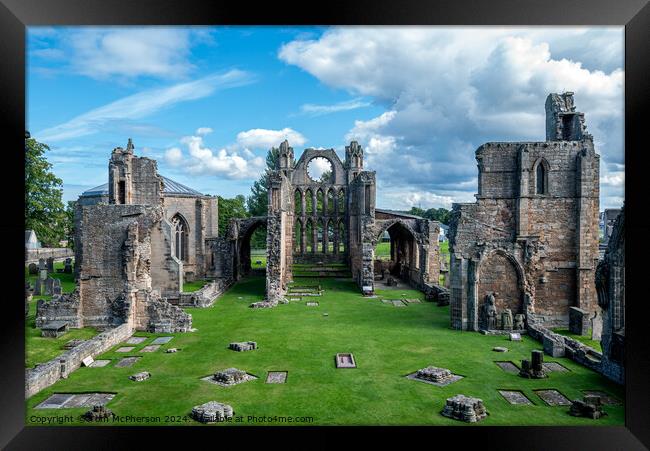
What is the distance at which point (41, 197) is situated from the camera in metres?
27.8

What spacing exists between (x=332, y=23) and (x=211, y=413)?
27.5 ft

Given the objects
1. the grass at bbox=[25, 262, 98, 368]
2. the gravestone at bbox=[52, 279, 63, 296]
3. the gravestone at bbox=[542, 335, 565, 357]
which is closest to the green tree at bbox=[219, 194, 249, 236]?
the gravestone at bbox=[52, 279, 63, 296]

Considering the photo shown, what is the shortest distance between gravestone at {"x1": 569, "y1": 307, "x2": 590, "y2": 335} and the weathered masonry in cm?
125

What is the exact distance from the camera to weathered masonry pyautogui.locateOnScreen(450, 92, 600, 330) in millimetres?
17734

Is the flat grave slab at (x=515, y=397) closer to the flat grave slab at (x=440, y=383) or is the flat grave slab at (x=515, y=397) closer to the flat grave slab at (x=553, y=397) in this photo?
the flat grave slab at (x=553, y=397)

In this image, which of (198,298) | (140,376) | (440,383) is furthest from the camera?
(198,298)

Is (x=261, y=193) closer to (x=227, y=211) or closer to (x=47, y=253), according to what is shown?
(x=227, y=211)

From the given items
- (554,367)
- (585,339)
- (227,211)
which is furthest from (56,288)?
(227,211)

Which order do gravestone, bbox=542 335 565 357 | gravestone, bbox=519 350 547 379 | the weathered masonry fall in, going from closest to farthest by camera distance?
gravestone, bbox=519 350 547 379 → gravestone, bbox=542 335 565 357 → the weathered masonry

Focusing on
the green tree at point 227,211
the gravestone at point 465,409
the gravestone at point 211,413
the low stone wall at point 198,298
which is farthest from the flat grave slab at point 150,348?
the green tree at point 227,211

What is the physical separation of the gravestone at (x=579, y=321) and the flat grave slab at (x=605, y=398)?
6854 mm

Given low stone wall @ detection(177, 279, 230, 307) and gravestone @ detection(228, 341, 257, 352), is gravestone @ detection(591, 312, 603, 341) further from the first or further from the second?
low stone wall @ detection(177, 279, 230, 307)
